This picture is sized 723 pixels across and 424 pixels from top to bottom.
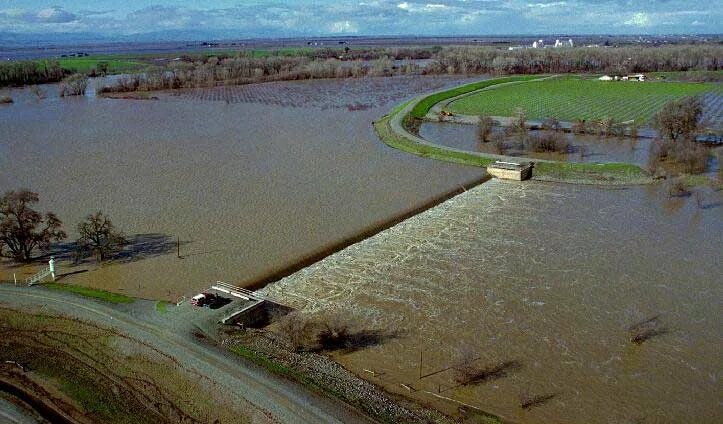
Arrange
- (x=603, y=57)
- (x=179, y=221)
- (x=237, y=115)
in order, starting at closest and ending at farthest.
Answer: (x=179, y=221), (x=237, y=115), (x=603, y=57)

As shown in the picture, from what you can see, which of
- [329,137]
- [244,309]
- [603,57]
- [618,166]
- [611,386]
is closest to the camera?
[611,386]

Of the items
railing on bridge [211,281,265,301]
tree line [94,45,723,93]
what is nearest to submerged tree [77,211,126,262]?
railing on bridge [211,281,265,301]

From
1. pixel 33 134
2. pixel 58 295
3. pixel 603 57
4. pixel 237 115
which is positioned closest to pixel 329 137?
pixel 237 115

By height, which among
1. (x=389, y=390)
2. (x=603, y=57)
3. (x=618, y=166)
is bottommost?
(x=389, y=390)

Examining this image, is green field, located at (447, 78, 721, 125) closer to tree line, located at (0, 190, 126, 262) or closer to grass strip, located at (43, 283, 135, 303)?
tree line, located at (0, 190, 126, 262)

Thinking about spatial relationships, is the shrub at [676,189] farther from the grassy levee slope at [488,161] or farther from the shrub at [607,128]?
the shrub at [607,128]

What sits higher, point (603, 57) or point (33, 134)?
point (603, 57)

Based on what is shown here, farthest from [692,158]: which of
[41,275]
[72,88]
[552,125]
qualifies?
[72,88]

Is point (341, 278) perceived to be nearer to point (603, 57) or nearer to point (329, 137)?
point (329, 137)
